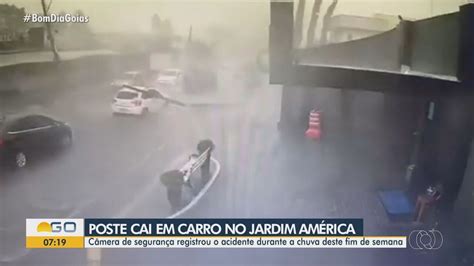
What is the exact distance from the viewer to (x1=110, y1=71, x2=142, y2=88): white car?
5.67 ft

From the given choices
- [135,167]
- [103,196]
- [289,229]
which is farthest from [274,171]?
[103,196]

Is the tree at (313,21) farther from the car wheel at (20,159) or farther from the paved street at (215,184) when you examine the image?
the car wheel at (20,159)

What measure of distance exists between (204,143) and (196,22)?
416mm

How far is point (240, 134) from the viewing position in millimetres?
1771

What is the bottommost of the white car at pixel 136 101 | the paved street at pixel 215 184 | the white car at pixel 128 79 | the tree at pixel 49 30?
the paved street at pixel 215 184

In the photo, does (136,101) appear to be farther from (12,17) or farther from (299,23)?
(299,23)

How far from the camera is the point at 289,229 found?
5.86 feet

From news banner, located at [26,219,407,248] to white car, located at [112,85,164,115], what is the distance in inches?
15.2

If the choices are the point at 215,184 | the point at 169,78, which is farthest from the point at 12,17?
the point at 215,184

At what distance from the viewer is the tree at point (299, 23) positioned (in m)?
1.71

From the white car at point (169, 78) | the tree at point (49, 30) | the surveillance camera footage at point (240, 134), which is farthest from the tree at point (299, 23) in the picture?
the tree at point (49, 30)
